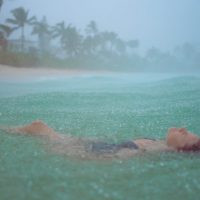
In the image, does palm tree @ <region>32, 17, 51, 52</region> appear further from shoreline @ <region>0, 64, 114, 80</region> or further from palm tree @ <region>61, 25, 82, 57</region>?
shoreline @ <region>0, 64, 114, 80</region>

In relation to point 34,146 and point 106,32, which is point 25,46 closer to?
point 106,32

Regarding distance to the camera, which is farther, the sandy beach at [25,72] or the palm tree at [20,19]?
the palm tree at [20,19]

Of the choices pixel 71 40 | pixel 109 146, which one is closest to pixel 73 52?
pixel 71 40

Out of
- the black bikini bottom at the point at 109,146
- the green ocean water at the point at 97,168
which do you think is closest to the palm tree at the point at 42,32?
the green ocean water at the point at 97,168

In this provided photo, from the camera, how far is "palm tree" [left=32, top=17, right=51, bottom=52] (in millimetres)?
52094

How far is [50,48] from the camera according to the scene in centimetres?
5562

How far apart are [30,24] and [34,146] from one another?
40.5m

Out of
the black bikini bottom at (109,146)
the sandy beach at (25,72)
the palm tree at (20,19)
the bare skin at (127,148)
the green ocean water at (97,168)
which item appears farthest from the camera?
the palm tree at (20,19)

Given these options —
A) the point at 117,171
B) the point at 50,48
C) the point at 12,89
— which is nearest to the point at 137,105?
the point at 12,89

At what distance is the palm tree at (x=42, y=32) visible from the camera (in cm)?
5209

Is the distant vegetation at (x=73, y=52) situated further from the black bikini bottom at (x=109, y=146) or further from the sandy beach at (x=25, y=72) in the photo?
the black bikini bottom at (x=109, y=146)

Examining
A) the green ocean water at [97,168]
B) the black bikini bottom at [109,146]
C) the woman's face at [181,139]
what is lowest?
the green ocean water at [97,168]

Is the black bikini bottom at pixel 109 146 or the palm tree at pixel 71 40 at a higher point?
the palm tree at pixel 71 40

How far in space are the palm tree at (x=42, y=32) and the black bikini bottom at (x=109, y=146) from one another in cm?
4242
